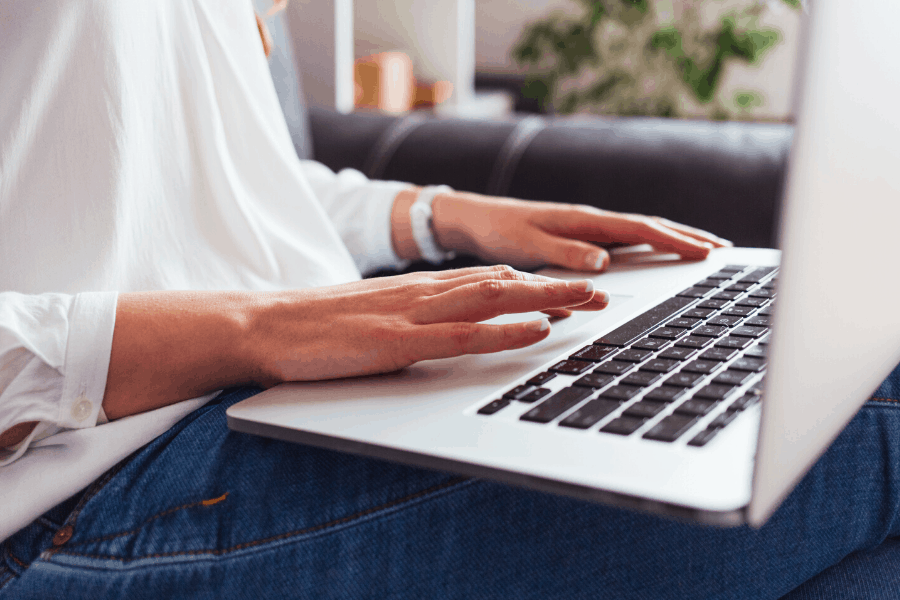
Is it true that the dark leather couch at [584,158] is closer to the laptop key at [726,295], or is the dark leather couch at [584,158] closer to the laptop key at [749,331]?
the laptop key at [726,295]

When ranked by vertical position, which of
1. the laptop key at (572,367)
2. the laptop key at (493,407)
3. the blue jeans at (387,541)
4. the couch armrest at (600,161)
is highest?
the couch armrest at (600,161)

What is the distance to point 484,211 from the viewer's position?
34.9 inches

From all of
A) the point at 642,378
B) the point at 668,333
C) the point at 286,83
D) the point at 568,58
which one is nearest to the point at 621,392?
the point at 642,378

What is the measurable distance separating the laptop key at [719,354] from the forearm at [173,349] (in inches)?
12.4

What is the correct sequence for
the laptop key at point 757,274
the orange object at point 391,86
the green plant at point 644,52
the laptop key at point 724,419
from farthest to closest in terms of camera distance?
the green plant at point 644,52
the orange object at point 391,86
the laptop key at point 757,274
the laptop key at point 724,419

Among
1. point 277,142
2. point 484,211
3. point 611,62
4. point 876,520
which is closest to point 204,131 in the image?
point 277,142

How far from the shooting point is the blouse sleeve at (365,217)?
3.06 feet

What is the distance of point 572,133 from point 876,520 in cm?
84

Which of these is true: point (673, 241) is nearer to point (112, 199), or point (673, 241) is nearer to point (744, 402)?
point (744, 402)

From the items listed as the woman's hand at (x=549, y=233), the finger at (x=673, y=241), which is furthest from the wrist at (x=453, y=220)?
the finger at (x=673, y=241)

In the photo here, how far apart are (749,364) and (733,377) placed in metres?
0.03

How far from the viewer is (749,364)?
0.47m

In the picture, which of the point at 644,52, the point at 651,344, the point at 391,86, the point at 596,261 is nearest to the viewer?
the point at 651,344

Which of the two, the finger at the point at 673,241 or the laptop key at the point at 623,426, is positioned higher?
the finger at the point at 673,241
